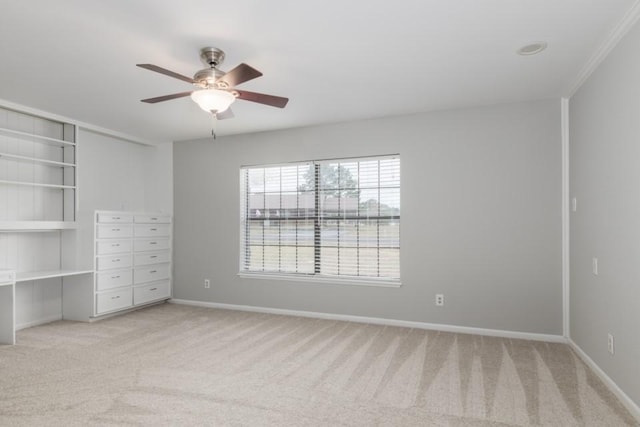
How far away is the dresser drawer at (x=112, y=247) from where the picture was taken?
4.55 metres

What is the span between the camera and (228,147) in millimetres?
5305

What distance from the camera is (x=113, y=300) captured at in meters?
4.68

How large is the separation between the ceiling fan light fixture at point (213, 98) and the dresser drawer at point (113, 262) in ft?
9.54

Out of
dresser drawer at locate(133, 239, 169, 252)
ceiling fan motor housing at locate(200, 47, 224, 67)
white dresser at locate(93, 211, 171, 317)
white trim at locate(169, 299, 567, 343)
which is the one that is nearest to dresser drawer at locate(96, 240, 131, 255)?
white dresser at locate(93, 211, 171, 317)

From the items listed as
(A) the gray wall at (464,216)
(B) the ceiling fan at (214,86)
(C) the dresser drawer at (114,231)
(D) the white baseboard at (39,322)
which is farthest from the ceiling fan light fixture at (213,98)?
(D) the white baseboard at (39,322)

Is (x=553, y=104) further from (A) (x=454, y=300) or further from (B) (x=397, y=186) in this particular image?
(A) (x=454, y=300)

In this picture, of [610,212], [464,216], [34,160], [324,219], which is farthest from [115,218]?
[610,212]

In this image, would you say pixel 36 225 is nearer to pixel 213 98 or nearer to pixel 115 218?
pixel 115 218

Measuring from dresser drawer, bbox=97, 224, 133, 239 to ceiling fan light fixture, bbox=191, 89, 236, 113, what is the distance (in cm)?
276

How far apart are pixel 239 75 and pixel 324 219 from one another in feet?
8.60

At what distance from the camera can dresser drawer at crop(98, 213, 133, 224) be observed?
4.56 metres

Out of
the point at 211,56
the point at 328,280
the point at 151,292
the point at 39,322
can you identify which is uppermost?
the point at 211,56

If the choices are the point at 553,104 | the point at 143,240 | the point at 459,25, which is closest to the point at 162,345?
the point at 143,240

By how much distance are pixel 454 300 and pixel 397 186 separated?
1412 mm
